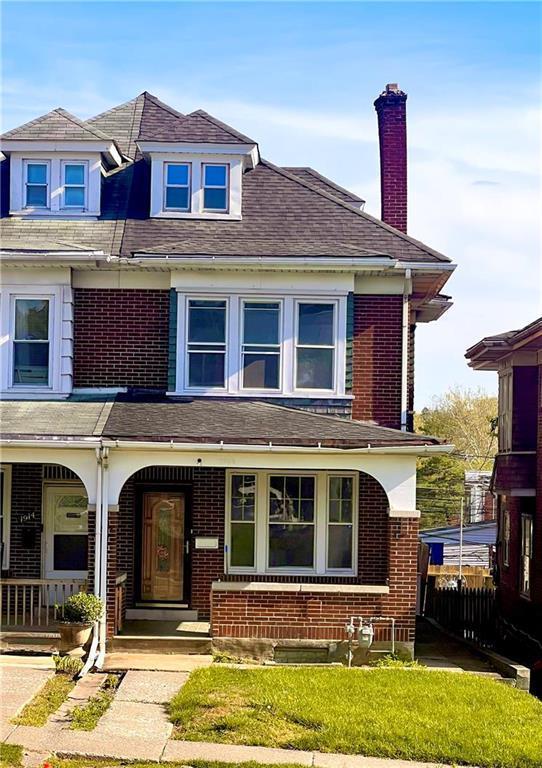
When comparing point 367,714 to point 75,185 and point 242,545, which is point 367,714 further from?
point 75,185

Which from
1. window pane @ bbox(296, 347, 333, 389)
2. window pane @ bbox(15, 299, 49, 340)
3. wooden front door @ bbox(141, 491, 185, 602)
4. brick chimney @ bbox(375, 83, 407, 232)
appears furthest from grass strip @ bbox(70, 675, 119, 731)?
brick chimney @ bbox(375, 83, 407, 232)

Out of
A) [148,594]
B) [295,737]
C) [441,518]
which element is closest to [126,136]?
[148,594]

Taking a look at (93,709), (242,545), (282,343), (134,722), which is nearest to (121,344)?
(282,343)

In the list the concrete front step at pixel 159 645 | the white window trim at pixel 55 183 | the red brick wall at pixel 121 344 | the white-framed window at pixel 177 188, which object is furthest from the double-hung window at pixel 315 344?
the concrete front step at pixel 159 645

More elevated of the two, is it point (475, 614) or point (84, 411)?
point (84, 411)

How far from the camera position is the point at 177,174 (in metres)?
17.9

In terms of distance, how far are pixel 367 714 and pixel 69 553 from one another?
24.4 ft

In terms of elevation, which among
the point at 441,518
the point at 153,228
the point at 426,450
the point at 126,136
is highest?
the point at 126,136

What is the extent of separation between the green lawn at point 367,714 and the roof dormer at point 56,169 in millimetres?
8573

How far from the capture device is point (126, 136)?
19688 mm

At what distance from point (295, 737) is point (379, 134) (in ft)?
41.1

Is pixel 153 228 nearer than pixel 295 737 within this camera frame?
No

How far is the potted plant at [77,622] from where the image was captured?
14.1m

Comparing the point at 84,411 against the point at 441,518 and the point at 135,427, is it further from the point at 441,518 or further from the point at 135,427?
the point at 441,518
